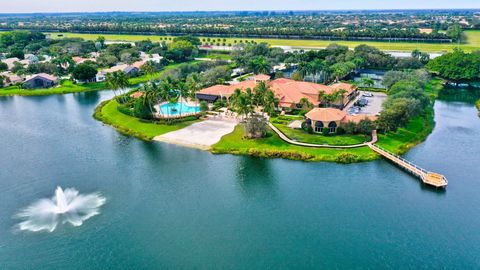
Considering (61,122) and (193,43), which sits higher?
(193,43)

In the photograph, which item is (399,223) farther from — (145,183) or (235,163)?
(145,183)

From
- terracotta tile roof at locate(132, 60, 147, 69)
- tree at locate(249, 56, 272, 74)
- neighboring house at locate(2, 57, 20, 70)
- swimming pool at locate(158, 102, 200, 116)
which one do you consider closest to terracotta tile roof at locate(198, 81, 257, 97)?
swimming pool at locate(158, 102, 200, 116)

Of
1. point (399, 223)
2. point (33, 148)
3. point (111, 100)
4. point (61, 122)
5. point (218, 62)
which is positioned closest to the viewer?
point (399, 223)

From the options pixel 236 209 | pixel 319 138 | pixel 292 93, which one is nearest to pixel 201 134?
pixel 319 138

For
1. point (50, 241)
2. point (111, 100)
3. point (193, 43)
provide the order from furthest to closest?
point (193, 43) < point (111, 100) < point (50, 241)

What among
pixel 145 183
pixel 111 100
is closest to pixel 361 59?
pixel 111 100

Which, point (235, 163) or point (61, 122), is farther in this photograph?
point (61, 122)
